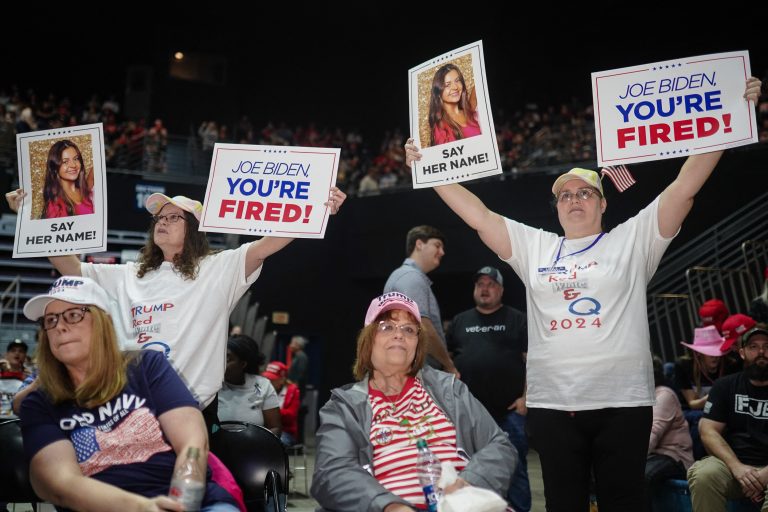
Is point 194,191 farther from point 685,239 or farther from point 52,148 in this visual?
point 52,148

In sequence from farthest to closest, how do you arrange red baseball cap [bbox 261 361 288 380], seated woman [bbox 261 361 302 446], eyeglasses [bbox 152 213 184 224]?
red baseball cap [bbox 261 361 288 380] < seated woman [bbox 261 361 302 446] < eyeglasses [bbox 152 213 184 224]

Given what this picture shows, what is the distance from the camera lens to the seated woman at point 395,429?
269 cm

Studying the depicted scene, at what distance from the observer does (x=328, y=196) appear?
362 centimetres

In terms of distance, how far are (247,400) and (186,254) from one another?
213cm

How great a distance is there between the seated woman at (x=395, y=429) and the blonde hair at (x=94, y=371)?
0.77m

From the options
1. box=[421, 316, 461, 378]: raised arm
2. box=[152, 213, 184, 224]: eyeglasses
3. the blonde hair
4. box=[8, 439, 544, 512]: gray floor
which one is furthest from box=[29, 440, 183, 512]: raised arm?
box=[8, 439, 544, 512]: gray floor

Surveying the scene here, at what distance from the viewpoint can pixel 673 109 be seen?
3305mm

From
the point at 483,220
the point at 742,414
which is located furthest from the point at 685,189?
the point at 742,414

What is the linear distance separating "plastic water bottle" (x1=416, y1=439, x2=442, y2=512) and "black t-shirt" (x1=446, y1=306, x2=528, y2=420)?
2.30 m

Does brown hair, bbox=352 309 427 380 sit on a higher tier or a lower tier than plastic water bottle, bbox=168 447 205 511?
higher

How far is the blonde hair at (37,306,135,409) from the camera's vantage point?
→ 7.91ft

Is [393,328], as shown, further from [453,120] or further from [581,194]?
[453,120]

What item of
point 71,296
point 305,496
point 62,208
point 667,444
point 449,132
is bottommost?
point 305,496

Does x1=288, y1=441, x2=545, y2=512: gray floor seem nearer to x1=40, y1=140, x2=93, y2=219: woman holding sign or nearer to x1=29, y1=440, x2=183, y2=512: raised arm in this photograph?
x1=40, y1=140, x2=93, y2=219: woman holding sign
